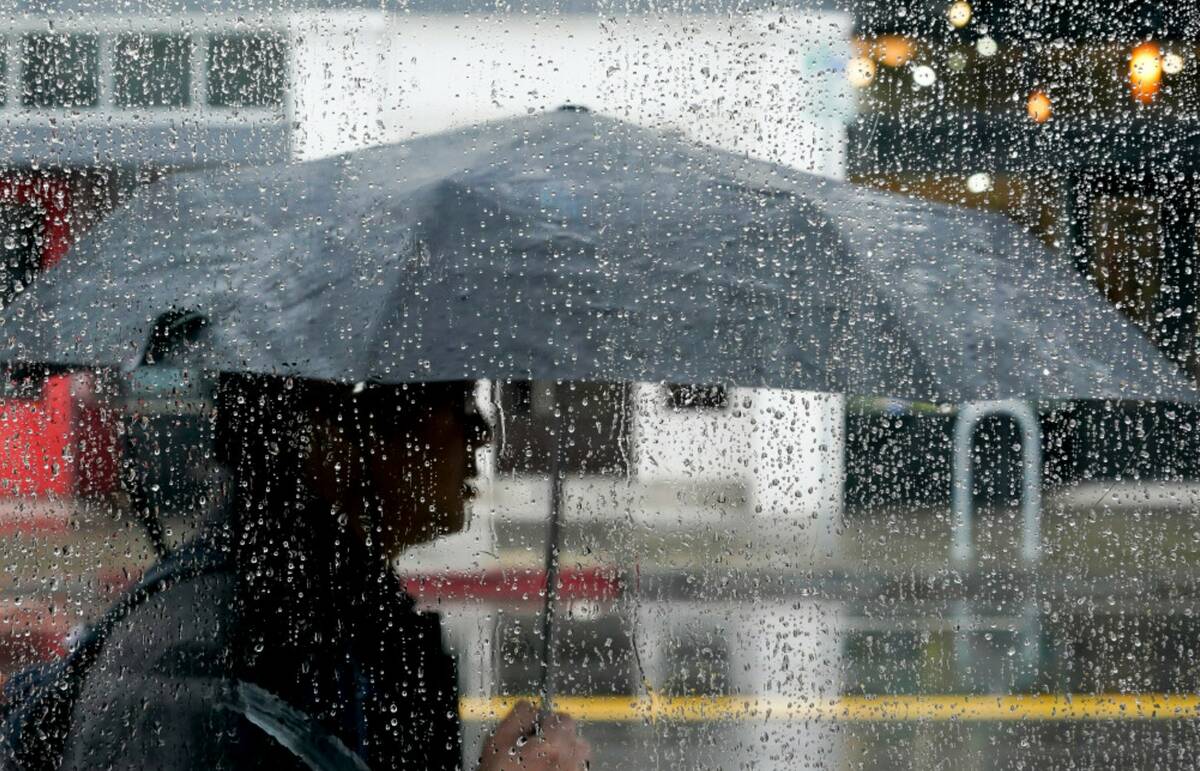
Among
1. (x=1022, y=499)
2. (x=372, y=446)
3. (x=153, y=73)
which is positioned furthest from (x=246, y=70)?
(x=1022, y=499)

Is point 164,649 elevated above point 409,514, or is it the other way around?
point 409,514

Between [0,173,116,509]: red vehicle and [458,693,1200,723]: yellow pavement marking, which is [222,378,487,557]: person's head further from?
[458,693,1200,723]: yellow pavement marking

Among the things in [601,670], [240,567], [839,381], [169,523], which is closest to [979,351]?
[839,381]

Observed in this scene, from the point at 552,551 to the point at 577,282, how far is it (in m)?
0.42

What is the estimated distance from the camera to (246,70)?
138 cm

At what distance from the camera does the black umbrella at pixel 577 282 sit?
104cm

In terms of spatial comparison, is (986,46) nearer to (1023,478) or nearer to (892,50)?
(892,50)

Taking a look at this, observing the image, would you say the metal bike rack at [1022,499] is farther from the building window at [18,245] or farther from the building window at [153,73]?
the building window at [18,245]

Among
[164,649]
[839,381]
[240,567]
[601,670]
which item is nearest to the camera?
[839,381]

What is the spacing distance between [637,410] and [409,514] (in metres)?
0.29

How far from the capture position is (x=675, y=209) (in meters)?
1.09

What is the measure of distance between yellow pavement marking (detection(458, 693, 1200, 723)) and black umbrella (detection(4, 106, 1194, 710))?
0.50 m

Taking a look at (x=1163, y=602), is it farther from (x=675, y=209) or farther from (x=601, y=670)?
(x=675, y=209)

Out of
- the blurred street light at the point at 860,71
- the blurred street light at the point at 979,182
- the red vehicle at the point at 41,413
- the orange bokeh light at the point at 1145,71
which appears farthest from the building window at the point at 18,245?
the orange bokeh light at the point at 1145,71
